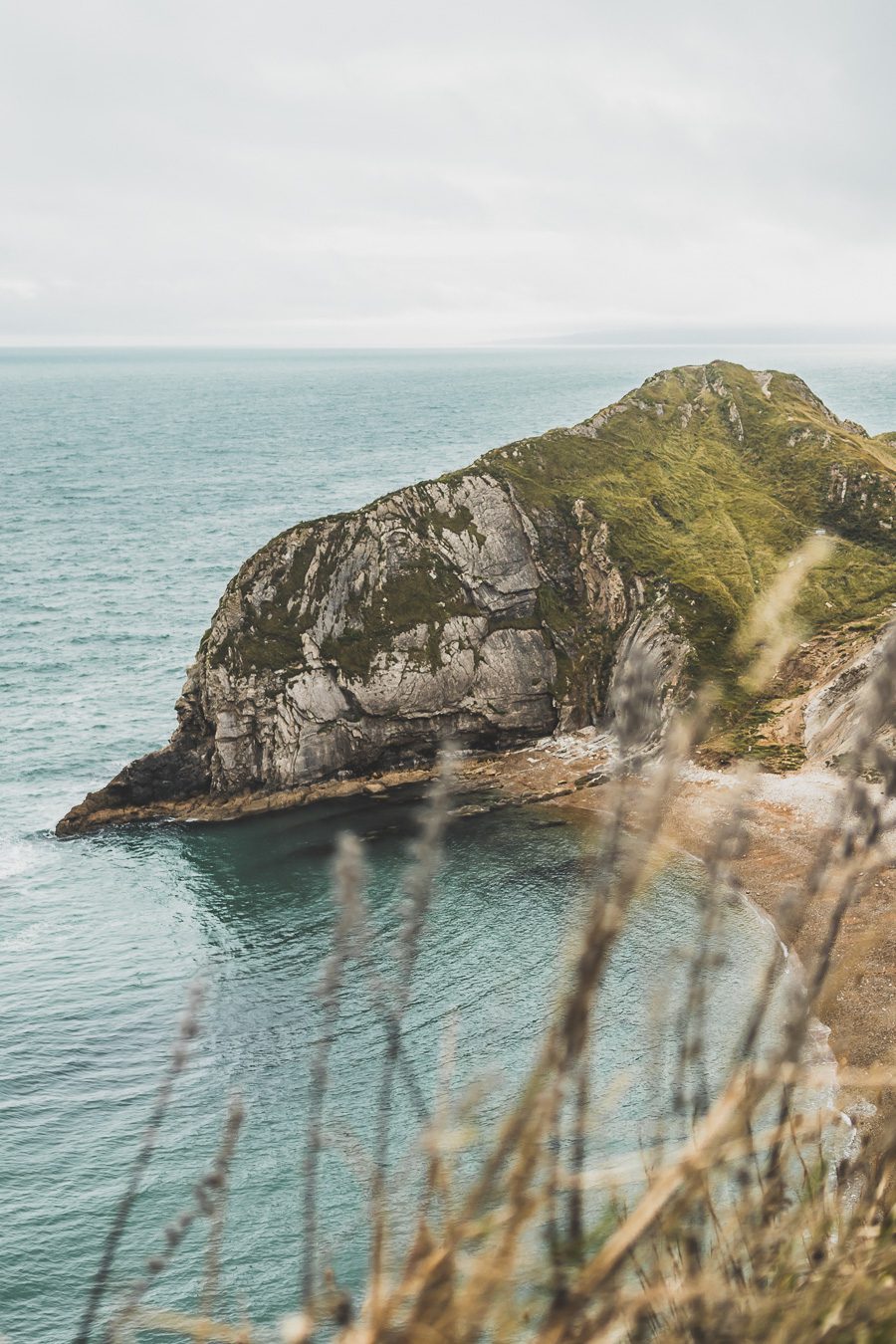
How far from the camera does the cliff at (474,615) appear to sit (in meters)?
47.1

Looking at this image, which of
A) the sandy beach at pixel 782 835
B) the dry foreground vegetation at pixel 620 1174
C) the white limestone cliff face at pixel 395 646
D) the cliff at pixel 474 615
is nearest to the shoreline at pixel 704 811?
the sandy beach at pixel 782 835

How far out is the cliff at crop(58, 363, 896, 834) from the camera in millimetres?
47094

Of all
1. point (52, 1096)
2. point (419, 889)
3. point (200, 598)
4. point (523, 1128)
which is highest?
point (419, 889)

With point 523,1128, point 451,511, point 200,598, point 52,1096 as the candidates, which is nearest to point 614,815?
point 523,1128

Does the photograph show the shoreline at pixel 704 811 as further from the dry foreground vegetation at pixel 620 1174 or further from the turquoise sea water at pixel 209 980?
the dry foreground vegetation at pixel 620 1174

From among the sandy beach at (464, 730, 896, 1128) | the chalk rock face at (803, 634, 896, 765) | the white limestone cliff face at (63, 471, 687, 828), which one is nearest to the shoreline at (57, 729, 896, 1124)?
the sandy beach at (464, 730, 896, 1128)

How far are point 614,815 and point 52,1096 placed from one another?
3057 cm

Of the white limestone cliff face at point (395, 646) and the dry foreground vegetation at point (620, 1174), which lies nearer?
the dry foreground vegetation at point (620, 1174)

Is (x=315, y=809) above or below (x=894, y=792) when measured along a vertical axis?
below

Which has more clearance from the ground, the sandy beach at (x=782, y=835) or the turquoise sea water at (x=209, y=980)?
the sandy beach at (x=782, y=835)

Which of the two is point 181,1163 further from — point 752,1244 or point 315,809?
point 752,1244

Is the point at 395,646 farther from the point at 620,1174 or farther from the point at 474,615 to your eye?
the point at 620,1174

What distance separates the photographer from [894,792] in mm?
2031

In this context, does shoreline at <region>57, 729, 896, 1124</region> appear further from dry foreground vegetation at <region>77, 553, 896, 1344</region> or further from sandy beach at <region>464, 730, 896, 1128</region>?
dry foreground vegetation at <region>77, 553, 896, 1344</region>
